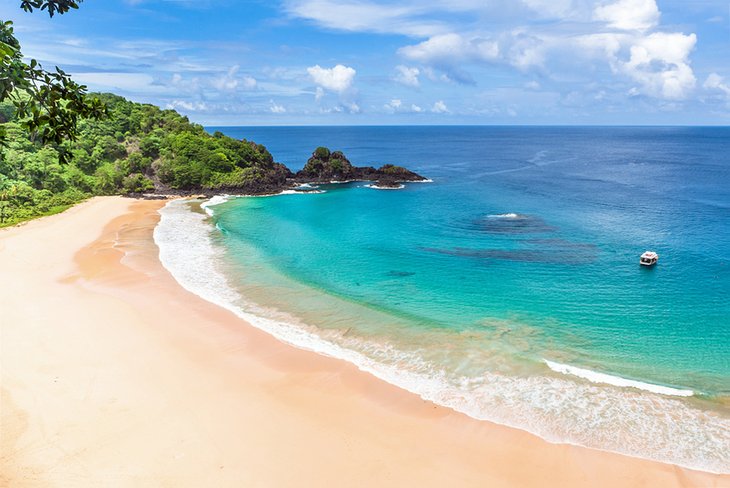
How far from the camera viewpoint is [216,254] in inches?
1622

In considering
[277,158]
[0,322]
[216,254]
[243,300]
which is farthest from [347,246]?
[277,158]

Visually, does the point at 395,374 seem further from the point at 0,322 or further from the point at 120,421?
the point at 0,322

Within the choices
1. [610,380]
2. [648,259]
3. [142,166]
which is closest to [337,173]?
[142,166]

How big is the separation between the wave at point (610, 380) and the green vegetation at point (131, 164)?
2321 inches

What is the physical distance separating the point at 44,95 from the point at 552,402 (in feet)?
65.8

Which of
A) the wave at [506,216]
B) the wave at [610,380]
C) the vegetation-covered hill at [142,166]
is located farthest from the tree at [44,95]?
the vegetation-covered hill at [142,166]

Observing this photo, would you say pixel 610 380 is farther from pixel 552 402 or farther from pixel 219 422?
pixel 219 422

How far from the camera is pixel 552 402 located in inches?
769

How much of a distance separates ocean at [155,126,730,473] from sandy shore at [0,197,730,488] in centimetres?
139

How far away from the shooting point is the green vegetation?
62.5 m

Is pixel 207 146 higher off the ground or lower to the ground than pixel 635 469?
higher

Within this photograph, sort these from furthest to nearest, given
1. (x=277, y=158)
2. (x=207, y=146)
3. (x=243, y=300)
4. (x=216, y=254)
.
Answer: (x=277, y=158), (x=207, y=146), (x=216, y=254), (x=243, y=300)

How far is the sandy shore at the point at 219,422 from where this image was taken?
604 inches

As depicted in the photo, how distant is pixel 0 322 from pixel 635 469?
31429 millimetres
